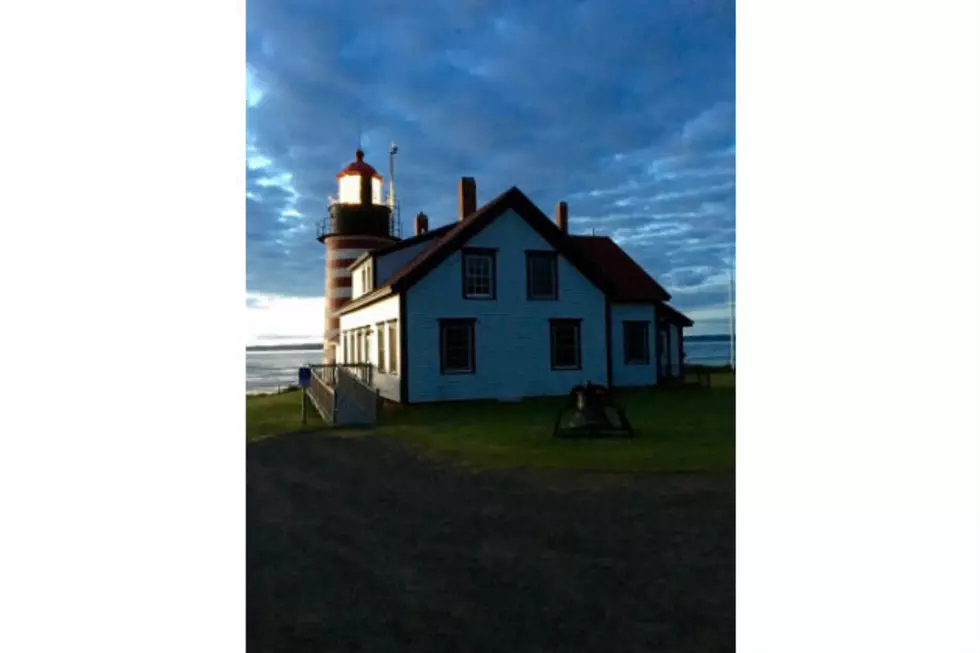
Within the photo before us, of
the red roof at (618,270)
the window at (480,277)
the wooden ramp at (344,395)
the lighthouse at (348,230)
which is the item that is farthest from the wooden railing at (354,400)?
the red roof at (618,270)

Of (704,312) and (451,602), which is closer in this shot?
(451,602)

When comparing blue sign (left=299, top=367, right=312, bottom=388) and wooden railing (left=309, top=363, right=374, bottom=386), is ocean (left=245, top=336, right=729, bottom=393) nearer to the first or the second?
blue sign (left=299, top=367, right=312, bottom=388)

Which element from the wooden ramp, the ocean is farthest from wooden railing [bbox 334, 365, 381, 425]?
the ocean

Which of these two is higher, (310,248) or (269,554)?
(310,248)

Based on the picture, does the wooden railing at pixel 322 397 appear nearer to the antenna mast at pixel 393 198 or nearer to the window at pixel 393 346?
the window at pixel 393 346
